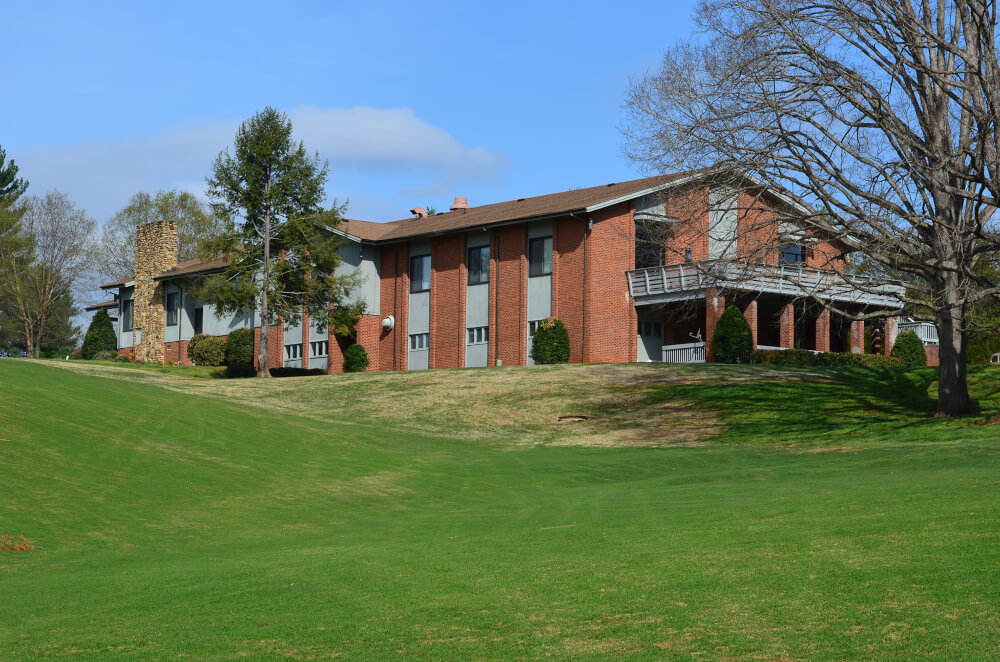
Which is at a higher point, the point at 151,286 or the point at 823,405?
the point at 151,286

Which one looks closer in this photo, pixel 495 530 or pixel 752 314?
pixel 495 530

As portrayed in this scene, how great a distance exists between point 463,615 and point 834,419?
2293 centimetres

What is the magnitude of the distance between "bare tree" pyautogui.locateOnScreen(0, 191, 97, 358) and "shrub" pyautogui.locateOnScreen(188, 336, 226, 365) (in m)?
17.0

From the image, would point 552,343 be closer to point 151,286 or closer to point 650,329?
point 650,329

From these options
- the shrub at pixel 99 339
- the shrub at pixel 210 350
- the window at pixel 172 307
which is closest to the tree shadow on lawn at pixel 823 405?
the shrub at pixel 210 350

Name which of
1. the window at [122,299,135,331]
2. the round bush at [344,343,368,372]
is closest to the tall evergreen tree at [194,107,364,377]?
the round bush at [344,343,368,372]

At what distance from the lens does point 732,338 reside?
41969mm

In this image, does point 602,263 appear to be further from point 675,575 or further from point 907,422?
point 675,575

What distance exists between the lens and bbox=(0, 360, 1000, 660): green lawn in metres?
8.68

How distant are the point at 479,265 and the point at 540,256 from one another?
3587mm

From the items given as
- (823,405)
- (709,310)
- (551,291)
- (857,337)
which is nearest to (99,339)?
(551,291)

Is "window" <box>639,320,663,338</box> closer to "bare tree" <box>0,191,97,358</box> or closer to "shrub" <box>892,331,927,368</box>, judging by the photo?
"shrub" <box>892,331,927,368</box>

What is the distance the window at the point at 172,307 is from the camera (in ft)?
205

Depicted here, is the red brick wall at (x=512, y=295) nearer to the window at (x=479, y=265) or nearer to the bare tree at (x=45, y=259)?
the window at (x=479, y=265)
